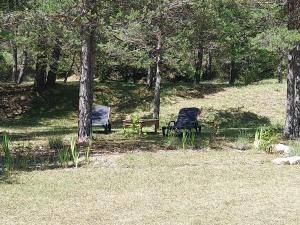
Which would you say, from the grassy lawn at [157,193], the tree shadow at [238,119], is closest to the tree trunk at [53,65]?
the tree shadow at [238,119]

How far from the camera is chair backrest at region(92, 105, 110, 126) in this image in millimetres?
18797

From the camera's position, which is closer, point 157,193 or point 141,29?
point 157,193

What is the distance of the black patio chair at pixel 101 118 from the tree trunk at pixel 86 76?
11.6 ft

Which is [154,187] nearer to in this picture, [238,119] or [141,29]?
[141,29]

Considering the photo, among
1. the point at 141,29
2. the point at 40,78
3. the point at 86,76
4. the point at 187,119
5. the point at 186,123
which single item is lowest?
the point at 186,123

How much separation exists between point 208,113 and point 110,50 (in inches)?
226

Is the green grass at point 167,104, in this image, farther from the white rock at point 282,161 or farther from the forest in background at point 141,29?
the white rock at point 282,161

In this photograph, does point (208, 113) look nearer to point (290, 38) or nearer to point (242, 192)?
point (290, 38)

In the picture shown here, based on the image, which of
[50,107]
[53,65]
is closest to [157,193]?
[50,107]

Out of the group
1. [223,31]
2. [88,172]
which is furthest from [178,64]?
[88,172]

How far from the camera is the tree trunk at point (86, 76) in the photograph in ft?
47.3

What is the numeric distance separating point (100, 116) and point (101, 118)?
0.14 m

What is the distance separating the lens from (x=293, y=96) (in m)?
15.9

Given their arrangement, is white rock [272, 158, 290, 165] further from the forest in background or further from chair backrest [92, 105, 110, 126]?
chair backrest [92, 105, 110, 126]
